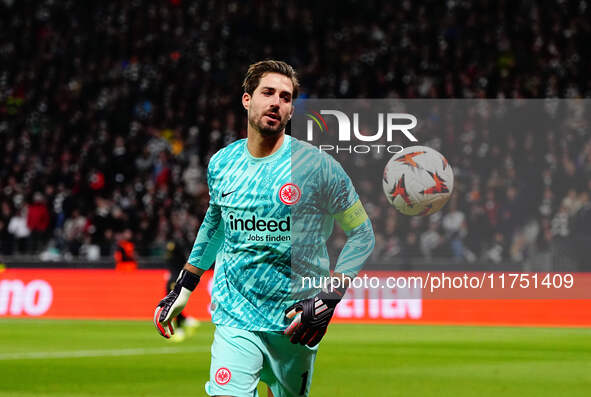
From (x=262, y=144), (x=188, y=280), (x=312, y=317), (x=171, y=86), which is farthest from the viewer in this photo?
(x=171, y=86)

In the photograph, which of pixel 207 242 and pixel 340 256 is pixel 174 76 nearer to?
pixel 207 242

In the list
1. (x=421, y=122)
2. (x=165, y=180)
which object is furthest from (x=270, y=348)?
(x=165, y=180)

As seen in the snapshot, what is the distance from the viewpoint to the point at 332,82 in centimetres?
2655

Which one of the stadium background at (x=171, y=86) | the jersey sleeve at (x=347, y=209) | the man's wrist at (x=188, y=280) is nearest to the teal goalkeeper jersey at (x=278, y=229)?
the jersey sleeve at (x=347, y=209)

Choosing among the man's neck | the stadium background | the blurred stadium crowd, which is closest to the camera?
the man's neck

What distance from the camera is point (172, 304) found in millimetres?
6164

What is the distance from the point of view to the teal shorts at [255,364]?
569 centimetres

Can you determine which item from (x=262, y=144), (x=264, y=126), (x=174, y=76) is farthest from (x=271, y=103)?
(x=174, y=76)

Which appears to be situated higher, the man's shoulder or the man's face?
the man's face

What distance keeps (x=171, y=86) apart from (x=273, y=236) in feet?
75.2

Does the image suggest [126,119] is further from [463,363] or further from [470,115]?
[470,115]

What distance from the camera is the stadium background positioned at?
73.8 feet

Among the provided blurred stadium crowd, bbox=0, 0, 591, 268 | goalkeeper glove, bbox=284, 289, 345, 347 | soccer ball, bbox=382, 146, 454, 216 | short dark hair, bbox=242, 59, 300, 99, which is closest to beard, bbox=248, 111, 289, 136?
short dark hair, bbox=242, 59, 300, 99

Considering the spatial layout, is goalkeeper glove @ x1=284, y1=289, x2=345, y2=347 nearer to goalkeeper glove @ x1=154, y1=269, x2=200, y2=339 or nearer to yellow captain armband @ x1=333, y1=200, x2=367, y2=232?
yellow captain armband @ x1=333, y1=200, x2=367, y2=232
